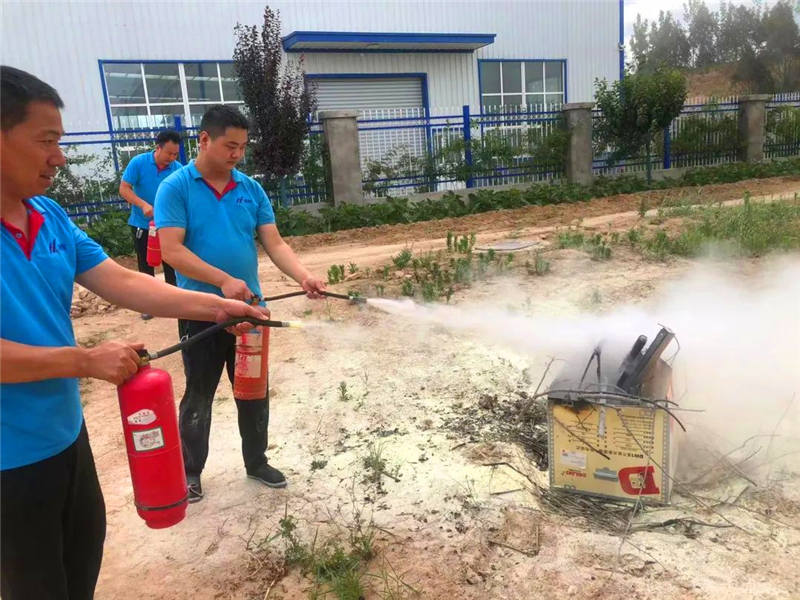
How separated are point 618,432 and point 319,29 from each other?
667 inches

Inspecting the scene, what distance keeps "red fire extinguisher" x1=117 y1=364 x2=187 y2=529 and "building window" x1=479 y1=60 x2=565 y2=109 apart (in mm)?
19640

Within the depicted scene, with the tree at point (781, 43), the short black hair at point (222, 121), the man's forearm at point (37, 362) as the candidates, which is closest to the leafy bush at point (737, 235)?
the short black hair at point (222, 121)

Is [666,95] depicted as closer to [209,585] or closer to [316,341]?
[316,341]

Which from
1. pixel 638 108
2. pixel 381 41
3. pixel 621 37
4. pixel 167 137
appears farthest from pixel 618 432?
pixel 621 37

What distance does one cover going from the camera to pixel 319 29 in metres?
17.4

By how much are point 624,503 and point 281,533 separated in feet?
5.62

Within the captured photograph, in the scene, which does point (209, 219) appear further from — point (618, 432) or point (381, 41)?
point (381, 41)

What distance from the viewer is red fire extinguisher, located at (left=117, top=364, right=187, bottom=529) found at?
6.77 ft

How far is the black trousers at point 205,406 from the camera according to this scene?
332cm

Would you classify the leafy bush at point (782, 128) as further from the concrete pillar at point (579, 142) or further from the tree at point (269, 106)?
the tree at point (269, 106)

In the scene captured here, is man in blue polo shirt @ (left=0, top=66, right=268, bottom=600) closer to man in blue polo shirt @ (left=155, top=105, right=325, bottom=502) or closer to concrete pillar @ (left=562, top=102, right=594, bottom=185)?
man in blue polo shirt @ (left=155, top=105, right=325, bottom=502)

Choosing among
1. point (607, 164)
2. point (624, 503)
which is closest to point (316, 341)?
point (624, 503)

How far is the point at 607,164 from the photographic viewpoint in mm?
16594

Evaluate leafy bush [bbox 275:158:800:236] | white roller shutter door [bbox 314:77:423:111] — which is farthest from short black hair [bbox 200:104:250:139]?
white roller shutter door [bbox 314:77:423:111]
